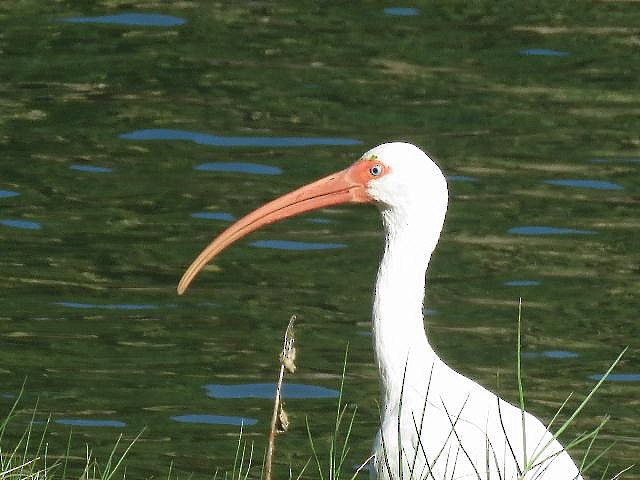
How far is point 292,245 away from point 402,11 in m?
5.58

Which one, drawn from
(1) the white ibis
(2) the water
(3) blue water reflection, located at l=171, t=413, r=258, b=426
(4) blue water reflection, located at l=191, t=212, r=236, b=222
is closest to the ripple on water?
(2) the water

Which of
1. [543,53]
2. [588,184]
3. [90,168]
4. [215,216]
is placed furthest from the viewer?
[543,53]

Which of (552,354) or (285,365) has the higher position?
(285,365)

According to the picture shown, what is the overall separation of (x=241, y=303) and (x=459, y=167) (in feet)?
9.71

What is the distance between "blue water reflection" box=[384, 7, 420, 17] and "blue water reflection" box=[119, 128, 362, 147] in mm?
3426

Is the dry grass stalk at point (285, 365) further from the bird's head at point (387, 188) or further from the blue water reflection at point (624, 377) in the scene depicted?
the blue water reflection at point (624, 377)

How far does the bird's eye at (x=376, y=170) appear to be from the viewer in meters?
7.94

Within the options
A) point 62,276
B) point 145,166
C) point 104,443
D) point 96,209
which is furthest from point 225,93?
point 104,443

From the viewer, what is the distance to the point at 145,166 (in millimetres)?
15078

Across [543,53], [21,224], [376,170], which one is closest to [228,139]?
Result: [21,224]

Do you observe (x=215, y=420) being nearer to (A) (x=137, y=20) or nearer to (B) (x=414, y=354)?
(B) (x=414, y=354)

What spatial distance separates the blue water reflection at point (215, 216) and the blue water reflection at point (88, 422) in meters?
3.18

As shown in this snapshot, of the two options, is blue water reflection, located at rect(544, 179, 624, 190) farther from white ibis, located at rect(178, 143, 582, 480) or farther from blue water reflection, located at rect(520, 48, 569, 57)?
white ibis, located at rect(178, 143, 582, 480)

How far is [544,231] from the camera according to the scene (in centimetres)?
1376
